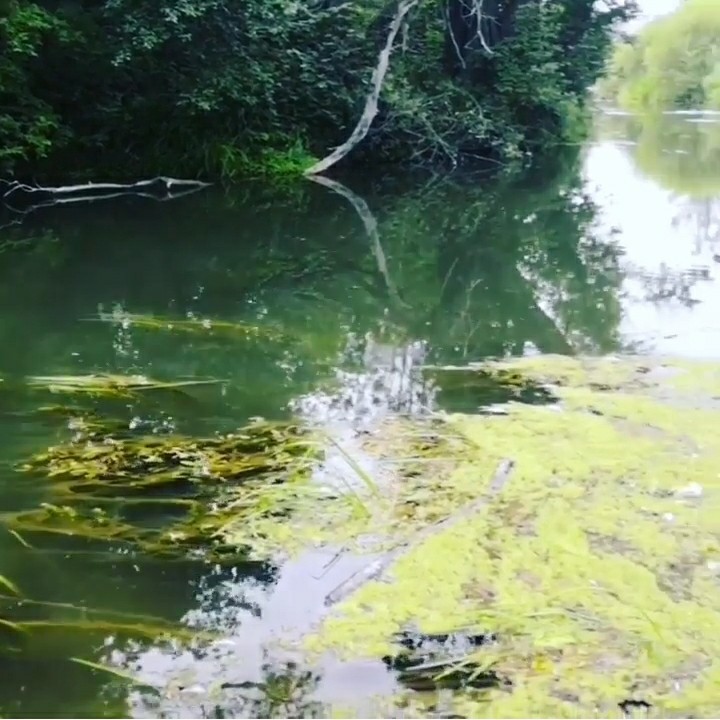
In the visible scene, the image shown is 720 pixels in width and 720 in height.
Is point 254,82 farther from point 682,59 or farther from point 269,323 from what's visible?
point 682,59

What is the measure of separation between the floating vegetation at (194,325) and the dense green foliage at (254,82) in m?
5.78

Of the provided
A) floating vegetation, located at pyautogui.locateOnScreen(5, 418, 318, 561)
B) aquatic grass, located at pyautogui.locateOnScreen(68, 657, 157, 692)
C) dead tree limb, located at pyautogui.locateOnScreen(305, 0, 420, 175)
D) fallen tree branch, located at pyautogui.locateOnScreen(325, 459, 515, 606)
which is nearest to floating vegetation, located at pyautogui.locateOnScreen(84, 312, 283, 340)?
floating vegetation, located at pyautogui.locateOnScreen(5, 418, 318, 561)

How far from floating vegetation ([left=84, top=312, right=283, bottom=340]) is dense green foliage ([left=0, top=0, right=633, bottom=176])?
5780 millimetres

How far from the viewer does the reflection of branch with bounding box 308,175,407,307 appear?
793cm

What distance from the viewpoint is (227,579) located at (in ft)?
9.71

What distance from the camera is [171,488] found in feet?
11.7

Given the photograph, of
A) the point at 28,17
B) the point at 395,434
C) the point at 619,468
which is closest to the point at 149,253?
the point at 28,17

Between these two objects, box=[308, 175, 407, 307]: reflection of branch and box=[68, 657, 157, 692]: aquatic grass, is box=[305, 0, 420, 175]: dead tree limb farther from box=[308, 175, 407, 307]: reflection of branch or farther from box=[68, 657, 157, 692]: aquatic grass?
box=[68, 657, 157, 692]: aquatic grass

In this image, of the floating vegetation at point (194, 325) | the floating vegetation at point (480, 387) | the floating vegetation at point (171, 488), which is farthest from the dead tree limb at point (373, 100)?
the floating vegetation at point (171, 488)

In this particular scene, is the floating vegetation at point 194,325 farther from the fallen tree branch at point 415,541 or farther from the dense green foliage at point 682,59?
the dense green foliage at point 682,59

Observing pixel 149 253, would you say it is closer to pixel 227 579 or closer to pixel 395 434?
pixel 395 434

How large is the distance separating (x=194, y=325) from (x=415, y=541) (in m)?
3.40

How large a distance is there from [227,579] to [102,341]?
310 cm

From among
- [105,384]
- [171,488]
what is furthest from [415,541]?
[105,384]
